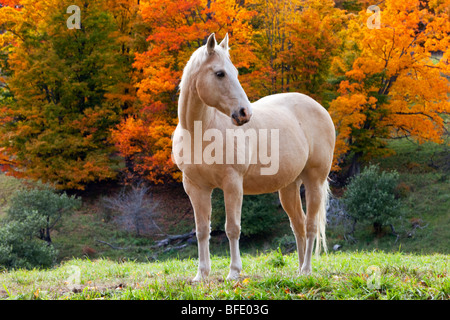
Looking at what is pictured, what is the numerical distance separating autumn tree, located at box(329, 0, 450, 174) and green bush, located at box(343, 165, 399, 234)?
4.77ft

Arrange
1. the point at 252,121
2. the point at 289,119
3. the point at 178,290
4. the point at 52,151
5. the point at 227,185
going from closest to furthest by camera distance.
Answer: the point at 178,290 < the point at 227,185 < the point at 252,121 < the point at 289,119 < the point at 52,151

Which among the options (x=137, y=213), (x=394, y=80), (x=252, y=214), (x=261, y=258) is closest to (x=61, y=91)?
(x=137, y=213)

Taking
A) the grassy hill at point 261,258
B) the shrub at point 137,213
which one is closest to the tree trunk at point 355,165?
the grassy hill at point 261,258

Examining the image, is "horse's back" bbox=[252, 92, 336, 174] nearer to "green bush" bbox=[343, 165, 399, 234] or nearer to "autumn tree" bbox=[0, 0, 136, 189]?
"green bush" bbox=[343, 165, 399, 234]

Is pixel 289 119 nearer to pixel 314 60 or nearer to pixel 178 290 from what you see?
pixel 178 290

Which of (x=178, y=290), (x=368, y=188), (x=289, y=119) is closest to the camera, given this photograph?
(x=178, y=290)

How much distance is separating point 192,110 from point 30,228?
30.5 feet

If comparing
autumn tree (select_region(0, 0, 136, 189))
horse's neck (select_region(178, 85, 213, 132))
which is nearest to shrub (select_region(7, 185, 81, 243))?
autumn tree (select_region(0, 0, 136, 189))

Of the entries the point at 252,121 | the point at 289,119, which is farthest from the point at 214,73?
the point at 289,119

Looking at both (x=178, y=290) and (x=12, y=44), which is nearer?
(x=178, y=290)

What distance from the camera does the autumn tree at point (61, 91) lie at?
16484 millimetres

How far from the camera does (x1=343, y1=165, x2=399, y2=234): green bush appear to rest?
1320cm
